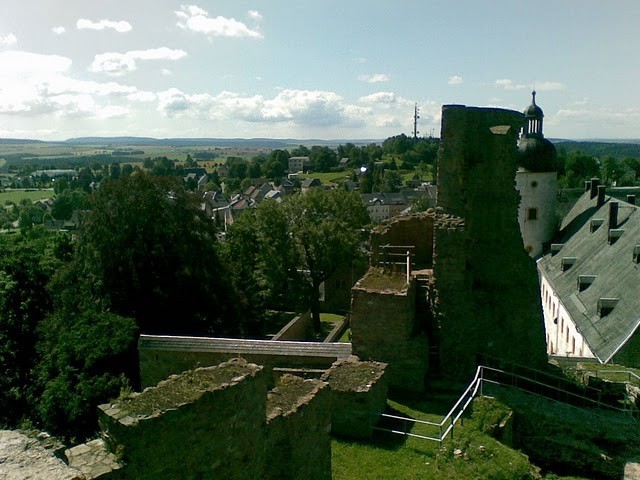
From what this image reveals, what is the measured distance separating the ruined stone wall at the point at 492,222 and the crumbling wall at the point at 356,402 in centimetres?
494

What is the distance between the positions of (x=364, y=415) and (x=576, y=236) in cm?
3169

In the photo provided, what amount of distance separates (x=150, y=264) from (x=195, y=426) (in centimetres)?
2057

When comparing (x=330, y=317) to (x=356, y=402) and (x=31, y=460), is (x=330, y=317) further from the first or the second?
(x=31, y=460)

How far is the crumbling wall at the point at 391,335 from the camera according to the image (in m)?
17.5

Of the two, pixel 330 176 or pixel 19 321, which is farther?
pixel 330 176

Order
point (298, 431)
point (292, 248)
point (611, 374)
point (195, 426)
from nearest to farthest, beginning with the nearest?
1. point (195, 426)
2. point (298, 431)
3. point (611, 374)
4. point (292, 248)

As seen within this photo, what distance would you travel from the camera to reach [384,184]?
130250 millimetres

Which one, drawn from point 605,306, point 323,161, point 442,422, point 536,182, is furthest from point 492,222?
point 323,161

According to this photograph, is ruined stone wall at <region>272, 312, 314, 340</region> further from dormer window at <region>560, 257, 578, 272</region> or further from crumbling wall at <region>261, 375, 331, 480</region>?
crumbling wall at <region>261, 375, 331, 480</region>

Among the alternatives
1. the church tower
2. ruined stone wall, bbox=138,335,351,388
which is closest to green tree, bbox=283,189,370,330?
ruined stone wall, bbox=138,335,351,388

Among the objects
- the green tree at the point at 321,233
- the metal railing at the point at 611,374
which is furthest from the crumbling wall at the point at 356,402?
the green tree at the point at 321,233

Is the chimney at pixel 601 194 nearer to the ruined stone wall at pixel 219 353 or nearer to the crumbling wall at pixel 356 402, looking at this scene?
the ruined stone wall at pixel 219 353

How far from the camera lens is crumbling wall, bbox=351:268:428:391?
1747 cm

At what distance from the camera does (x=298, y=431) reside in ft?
35.6
